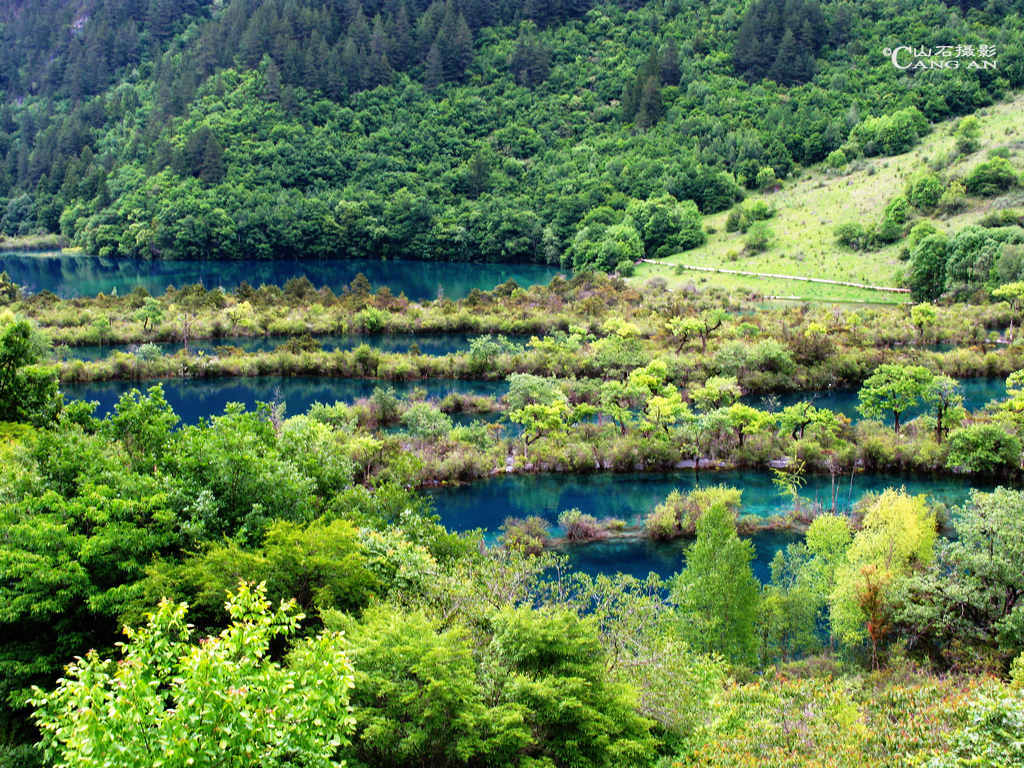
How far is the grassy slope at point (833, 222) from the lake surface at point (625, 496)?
46.5 metres

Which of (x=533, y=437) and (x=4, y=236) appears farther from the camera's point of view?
(x=4, y=236)

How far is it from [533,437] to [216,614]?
97.2 feet

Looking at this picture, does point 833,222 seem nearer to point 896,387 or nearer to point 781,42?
point 781,42

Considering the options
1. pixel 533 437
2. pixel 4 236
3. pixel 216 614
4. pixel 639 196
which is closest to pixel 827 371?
pixel 533 437

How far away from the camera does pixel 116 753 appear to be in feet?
31.3

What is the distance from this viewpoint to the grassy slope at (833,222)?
9056 centimetres

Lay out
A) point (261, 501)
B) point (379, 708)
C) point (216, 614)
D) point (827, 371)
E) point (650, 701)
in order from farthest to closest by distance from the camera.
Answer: point (827, 371), point (261, 501), point (216, 614), point (650, 701), point (379, 708)

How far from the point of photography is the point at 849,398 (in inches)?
2323

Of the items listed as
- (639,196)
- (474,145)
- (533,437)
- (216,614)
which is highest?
(474,145)

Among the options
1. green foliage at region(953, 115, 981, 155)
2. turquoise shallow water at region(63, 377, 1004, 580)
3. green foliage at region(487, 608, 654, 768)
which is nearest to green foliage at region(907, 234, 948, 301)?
green foliage at region(953, 115, 981, 155)

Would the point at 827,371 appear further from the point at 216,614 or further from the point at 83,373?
the point at 83,373

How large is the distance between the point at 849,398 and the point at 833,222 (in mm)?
53092

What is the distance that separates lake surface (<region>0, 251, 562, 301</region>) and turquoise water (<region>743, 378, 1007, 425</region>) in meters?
51.5

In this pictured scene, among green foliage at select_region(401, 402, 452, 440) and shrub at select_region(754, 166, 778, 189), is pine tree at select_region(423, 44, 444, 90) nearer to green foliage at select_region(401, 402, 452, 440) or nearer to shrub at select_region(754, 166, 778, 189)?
shrub at select_region(754, 166, 778, 189)
